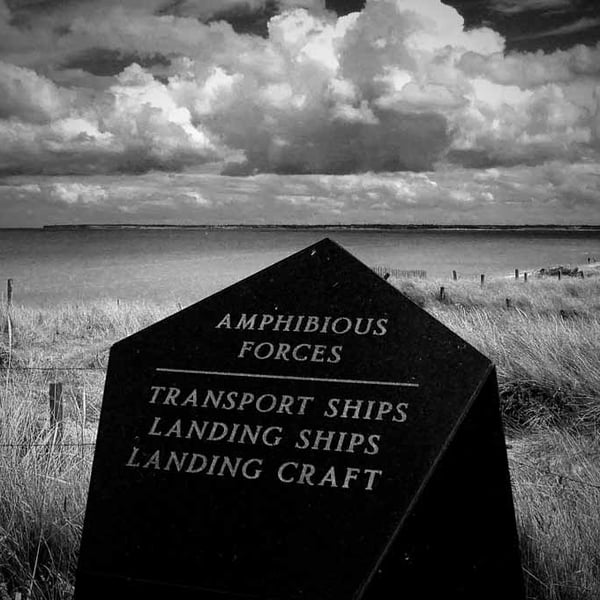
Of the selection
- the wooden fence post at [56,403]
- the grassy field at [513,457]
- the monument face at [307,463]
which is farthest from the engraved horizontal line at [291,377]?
the wooden fence post at [56,403]

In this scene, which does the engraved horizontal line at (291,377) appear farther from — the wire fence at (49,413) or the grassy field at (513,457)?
the wire fence at (49,413)

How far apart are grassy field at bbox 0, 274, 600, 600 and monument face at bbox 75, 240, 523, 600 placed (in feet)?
2.23

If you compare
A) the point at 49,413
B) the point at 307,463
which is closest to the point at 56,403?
the point at 49,413

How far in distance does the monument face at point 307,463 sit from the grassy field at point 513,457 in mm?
681

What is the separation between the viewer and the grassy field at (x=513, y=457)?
10.0 ft

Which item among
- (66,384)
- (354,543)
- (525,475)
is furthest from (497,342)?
(354,543)

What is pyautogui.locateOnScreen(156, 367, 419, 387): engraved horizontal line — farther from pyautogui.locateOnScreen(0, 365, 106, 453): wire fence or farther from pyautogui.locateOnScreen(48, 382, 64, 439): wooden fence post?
pyautogui.locateOnScreen(48, 382, 64, 439): wooden fence post

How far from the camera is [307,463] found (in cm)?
239

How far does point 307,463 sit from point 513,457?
10.8 ft

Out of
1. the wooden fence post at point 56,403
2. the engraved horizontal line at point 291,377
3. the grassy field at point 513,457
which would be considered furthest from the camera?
the wooden fence post at point 56,403

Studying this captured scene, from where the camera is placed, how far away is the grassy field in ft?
10.0

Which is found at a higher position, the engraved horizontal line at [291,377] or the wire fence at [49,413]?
the engraved horizontal line at [291,377]

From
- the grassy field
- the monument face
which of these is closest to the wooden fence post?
the grassy field

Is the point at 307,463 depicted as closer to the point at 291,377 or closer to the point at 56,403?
the point at 291,377
